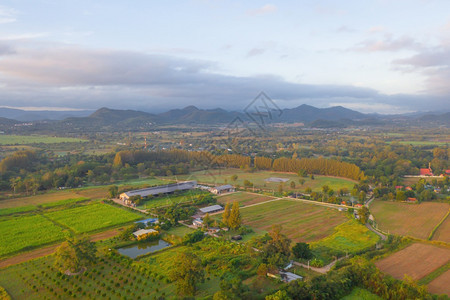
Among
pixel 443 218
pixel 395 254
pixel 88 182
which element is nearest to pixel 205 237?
pixel 395 254

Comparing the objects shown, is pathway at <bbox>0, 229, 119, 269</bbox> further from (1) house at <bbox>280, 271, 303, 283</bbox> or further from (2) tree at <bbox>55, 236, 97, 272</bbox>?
(1) house at <bbox>280, 271, 303, 283</bbox>

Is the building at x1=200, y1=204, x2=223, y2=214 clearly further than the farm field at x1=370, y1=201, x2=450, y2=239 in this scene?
Yes

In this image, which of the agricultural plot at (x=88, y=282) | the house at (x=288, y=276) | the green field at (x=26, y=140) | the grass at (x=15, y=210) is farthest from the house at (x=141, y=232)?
the green field at (x=26, y=140)

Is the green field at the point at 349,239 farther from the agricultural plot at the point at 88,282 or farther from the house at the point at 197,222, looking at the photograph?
the agricultural plot at the point at 88,282

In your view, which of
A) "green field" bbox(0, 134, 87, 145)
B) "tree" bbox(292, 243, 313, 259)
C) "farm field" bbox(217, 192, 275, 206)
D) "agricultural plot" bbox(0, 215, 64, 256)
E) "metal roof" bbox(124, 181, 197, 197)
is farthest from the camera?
"green field" bbox(0, 134, 87, 145)

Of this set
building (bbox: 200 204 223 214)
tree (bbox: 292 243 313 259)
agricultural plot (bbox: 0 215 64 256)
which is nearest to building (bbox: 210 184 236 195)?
building (bbox: 200 204 223 214)

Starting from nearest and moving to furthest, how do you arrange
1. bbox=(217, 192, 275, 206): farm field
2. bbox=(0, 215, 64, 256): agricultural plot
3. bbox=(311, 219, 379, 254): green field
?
1. bbox=(311, 219, 379, 254): green field
2. bbox=(0, 215, 64, 256): agricultural plot
3. bbox=(217, 192, 275, 206): farm field
